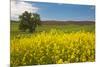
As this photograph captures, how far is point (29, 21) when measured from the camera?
2.06 metres

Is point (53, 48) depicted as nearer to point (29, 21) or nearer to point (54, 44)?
point (54, 44)

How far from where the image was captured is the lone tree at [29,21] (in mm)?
2031

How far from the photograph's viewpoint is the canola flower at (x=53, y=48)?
6.61ft

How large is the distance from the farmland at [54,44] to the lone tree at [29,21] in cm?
4

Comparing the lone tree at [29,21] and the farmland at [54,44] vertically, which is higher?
the lone tree at [29,21]

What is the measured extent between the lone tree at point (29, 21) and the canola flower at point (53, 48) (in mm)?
87

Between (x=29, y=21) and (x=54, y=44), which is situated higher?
(x=29, y=21)

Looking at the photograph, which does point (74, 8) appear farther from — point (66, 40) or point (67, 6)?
point (66, 40)

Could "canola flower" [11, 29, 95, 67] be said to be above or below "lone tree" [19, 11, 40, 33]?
below

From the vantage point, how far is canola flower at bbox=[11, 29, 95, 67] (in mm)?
2014

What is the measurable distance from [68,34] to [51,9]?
335 millimetres

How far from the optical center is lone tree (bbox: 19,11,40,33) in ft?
6.66

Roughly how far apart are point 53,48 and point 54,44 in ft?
0.15

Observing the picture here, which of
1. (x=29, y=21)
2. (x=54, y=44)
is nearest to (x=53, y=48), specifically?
(x=54, y=44)
